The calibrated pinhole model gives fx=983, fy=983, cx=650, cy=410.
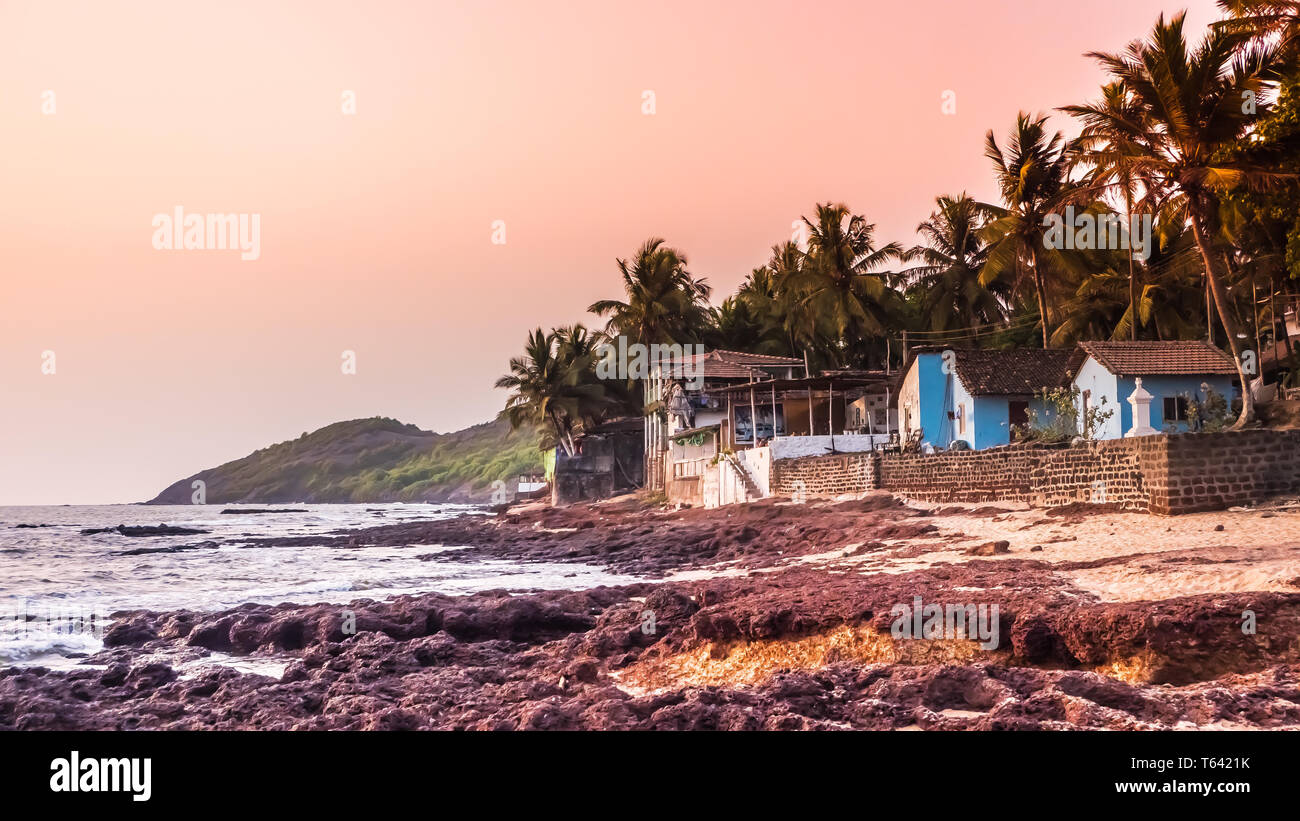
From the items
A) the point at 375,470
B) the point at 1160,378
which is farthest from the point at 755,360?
the point at 375,470

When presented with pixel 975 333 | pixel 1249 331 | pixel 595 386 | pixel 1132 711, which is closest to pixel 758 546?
pixel 1132 711

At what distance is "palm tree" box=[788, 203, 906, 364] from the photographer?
4459 cm

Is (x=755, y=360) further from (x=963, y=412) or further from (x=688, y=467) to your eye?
(x=963, y=412)

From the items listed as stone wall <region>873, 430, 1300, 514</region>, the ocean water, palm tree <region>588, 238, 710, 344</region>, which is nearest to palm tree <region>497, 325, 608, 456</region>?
palm tree <region>588, 238, 710, 344</region>

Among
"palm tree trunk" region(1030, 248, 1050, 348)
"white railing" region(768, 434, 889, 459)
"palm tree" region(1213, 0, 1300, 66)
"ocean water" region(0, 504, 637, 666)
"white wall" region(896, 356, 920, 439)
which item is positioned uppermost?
"palm tree" region(1213, 0, 1300, 66)

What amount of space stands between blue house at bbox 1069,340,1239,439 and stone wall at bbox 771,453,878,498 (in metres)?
6.18

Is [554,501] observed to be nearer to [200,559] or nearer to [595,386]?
[595,386]

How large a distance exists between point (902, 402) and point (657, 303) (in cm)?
1999

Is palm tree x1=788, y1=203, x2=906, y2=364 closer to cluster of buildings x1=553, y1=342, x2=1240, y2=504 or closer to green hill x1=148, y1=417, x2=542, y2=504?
cluster of buildings x1=553, y1=342, x2=1240, y2=504

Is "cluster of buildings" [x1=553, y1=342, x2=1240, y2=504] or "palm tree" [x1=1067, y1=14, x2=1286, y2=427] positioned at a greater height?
"palm tree" [x1=1067, y1=14, x2=1286, y2=427]

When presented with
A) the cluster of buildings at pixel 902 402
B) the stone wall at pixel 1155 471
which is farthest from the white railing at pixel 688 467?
the stone wall at pixel 1155 471

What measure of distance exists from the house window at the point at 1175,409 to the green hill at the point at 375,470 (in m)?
108

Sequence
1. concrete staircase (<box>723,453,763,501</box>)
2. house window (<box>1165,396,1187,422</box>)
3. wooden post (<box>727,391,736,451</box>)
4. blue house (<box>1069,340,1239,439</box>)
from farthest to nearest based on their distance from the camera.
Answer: wooden post (<box>727,391,736,451</box>), concrete staircase (<box>723,453,763,501</box>), house window (<box>1165,396,1187,422</box>), blue house (<box>1069,340,1239,439</box>)

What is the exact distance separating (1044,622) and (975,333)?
118ft
